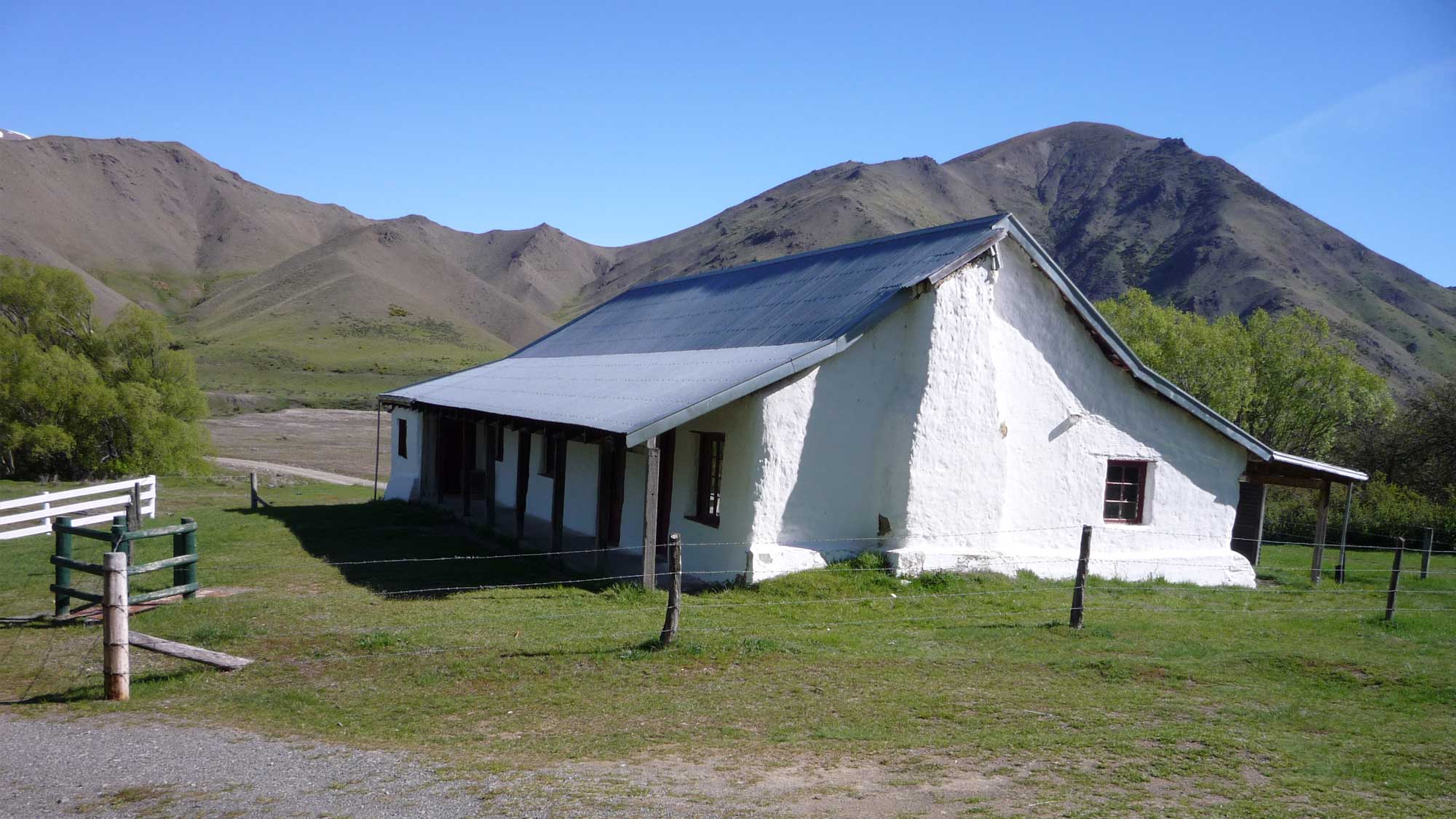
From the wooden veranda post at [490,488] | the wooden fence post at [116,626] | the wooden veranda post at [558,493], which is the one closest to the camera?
the wooden fence post at [116,626]

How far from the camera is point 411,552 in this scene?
16359 millimetres

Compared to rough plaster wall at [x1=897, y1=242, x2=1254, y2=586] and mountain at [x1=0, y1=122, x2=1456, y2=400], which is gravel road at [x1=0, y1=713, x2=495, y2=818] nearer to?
rough plaster wall at [x1=897, y1=242, x2=1254, y2=586]

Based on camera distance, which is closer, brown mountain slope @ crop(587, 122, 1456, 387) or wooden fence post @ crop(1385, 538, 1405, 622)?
wooden fence post @ crop(1385, 538, 1405, 622)

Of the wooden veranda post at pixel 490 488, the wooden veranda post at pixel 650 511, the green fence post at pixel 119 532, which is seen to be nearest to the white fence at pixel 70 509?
the green fence post at pixel 119 532

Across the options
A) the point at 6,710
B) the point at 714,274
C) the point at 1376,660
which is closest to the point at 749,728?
the point at 6,710

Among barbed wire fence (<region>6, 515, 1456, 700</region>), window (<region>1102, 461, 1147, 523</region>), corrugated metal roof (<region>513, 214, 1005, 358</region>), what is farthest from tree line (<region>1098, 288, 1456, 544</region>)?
corrugated metal roof (<region>513, 214, 1005, 358</region>)

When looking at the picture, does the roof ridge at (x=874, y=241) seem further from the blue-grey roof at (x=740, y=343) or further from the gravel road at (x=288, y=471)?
the gravel road at (x=288, y=471)

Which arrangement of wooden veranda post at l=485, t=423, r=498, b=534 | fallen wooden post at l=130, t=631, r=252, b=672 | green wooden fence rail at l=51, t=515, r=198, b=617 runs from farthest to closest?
wooden veranda post at l=485, t=423, r=498, b=534, green wooden fence rail at l=51, t=515, r=198, b=617, fallen wooden post at l=130, t=631, r=252, b=672

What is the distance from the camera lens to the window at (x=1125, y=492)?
15328 millimetres

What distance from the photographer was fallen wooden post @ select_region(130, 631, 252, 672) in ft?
27.6

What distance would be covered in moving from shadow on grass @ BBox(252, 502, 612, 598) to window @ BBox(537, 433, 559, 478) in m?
1.64

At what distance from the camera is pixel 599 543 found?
14172mm

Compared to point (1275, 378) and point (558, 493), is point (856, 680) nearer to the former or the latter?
point (558, 493)

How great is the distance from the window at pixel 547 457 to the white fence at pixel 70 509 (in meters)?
7.03
